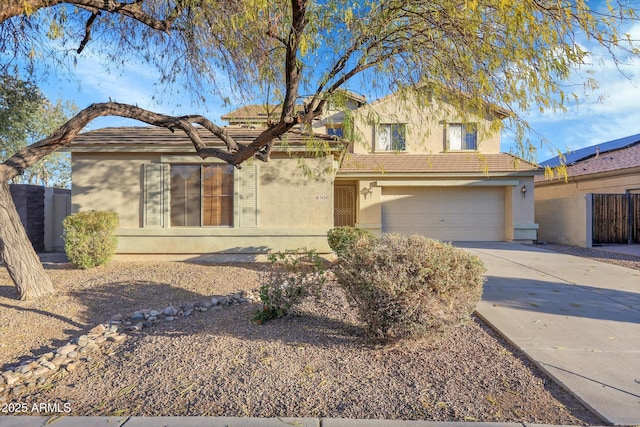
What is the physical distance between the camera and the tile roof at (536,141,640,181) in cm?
1507

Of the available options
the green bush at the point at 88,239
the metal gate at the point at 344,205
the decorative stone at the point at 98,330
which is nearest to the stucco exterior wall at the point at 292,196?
the green bush at the point at 88,239

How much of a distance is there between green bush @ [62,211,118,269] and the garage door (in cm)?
1023

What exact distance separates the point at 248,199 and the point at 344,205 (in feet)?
21.7

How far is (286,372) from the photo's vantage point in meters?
3.34

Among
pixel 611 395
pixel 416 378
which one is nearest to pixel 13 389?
pixel 416 378

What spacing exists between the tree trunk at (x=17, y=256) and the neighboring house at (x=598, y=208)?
16277mm

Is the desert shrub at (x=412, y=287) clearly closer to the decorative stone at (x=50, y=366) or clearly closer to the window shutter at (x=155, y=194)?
the decorative stone at (x=50, y=366)

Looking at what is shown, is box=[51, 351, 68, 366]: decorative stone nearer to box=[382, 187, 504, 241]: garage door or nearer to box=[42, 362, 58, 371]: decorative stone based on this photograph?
box=[42, 362, 58, 371]: decorative stone

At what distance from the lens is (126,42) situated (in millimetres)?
7633

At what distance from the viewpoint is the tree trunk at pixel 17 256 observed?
18.9ft

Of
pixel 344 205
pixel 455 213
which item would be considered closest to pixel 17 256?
pixel 344 205

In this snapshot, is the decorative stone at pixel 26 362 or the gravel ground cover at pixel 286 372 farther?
the decorative stone at pixel 26 362

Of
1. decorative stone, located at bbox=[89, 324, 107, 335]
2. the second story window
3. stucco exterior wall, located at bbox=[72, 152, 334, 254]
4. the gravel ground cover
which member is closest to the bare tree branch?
stucco exterior wall, located at bbox=[72, 152, 334, 254]

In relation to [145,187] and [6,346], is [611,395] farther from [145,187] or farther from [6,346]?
[145,187]
